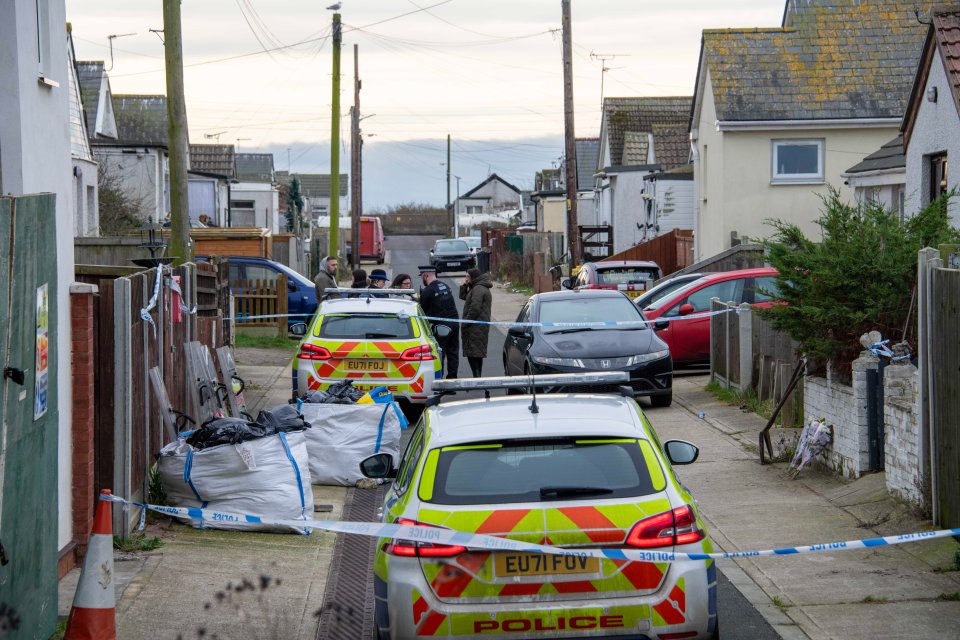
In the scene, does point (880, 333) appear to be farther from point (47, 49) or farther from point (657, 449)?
point (47, 49)

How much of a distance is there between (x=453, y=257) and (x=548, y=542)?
1977 inches

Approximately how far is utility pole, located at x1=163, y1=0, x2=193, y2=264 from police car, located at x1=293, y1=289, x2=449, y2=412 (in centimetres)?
350

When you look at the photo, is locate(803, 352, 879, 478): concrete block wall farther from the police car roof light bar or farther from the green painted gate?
the green painted gate

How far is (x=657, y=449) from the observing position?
5.75m

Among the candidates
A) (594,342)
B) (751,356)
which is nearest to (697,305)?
(751,356)

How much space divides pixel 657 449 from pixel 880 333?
212 inches

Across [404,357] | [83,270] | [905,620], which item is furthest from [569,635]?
[404,357]

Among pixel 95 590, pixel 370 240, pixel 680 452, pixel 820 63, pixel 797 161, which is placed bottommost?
pixel 95 590

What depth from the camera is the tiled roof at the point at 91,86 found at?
114 feet

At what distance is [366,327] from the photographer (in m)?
14.2

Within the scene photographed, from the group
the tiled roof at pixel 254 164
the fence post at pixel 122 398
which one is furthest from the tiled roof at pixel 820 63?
the tiled roof at pixel 254 164

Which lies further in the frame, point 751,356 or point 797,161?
point 797,161

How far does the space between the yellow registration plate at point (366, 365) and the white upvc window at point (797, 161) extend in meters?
18.0

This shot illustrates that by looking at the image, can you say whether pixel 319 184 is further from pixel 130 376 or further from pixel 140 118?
pixel 130 376
